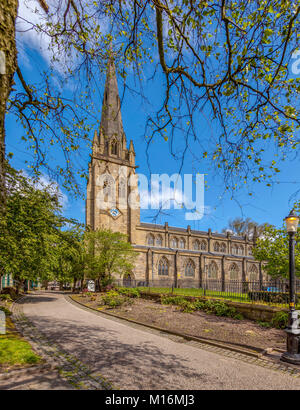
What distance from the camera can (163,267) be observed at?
4200 cm

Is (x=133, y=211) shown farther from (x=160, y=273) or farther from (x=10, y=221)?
(x=10, y=221)

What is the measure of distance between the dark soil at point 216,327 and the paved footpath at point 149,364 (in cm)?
126

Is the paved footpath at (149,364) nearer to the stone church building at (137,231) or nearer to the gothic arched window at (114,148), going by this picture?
the stone church building at (137,231)

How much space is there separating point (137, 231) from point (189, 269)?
1224 cm

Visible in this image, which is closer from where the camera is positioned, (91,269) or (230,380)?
(230,380)

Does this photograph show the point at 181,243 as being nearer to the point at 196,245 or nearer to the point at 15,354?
the point at 196,245

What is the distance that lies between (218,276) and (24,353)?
4756 centimetres

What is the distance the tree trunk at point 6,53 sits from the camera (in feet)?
8.27

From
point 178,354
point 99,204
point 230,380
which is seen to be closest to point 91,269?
point 99,204

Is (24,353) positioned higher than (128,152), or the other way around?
(128,152)

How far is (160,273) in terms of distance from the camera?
4122 cm

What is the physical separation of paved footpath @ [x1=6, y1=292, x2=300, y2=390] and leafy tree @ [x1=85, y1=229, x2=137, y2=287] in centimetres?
1643

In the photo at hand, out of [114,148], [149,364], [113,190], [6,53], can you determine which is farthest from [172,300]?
A: [114,148]

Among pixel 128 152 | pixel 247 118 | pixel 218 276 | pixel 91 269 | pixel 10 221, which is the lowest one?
pixel 218 276
